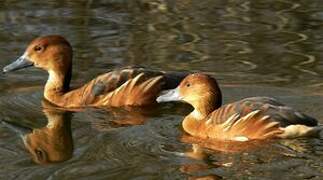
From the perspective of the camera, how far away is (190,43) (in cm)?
1291

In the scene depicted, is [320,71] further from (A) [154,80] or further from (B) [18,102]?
(B) [18,102]

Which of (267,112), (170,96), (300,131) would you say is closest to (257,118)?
(267,112)

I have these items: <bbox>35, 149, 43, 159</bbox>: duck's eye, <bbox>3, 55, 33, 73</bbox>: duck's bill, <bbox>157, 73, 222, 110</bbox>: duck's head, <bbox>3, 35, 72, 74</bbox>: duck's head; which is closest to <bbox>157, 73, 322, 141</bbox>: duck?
<bbox>157, 73, 222, 110</bbox>: duck's head

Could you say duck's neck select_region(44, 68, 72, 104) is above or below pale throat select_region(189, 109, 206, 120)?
below

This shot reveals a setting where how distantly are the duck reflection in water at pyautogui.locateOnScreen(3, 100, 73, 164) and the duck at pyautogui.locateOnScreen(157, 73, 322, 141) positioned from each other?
46.1 inches

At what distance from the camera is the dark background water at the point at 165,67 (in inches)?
320

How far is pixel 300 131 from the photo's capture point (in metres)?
8.55

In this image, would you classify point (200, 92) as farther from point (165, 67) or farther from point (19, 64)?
point (19, 64)

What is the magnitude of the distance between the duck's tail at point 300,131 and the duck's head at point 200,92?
96 centimetres

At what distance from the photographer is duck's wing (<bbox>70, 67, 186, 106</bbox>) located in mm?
10383

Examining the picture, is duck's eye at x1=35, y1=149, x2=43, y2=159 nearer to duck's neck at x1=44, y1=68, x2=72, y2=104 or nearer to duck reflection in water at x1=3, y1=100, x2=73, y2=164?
duck reflection in water at x1=3, y1=100, x2=73, y2=164

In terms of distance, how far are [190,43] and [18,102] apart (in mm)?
3169

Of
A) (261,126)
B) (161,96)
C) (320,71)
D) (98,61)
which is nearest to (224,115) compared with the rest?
(261,126)

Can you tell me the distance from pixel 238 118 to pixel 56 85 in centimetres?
274
